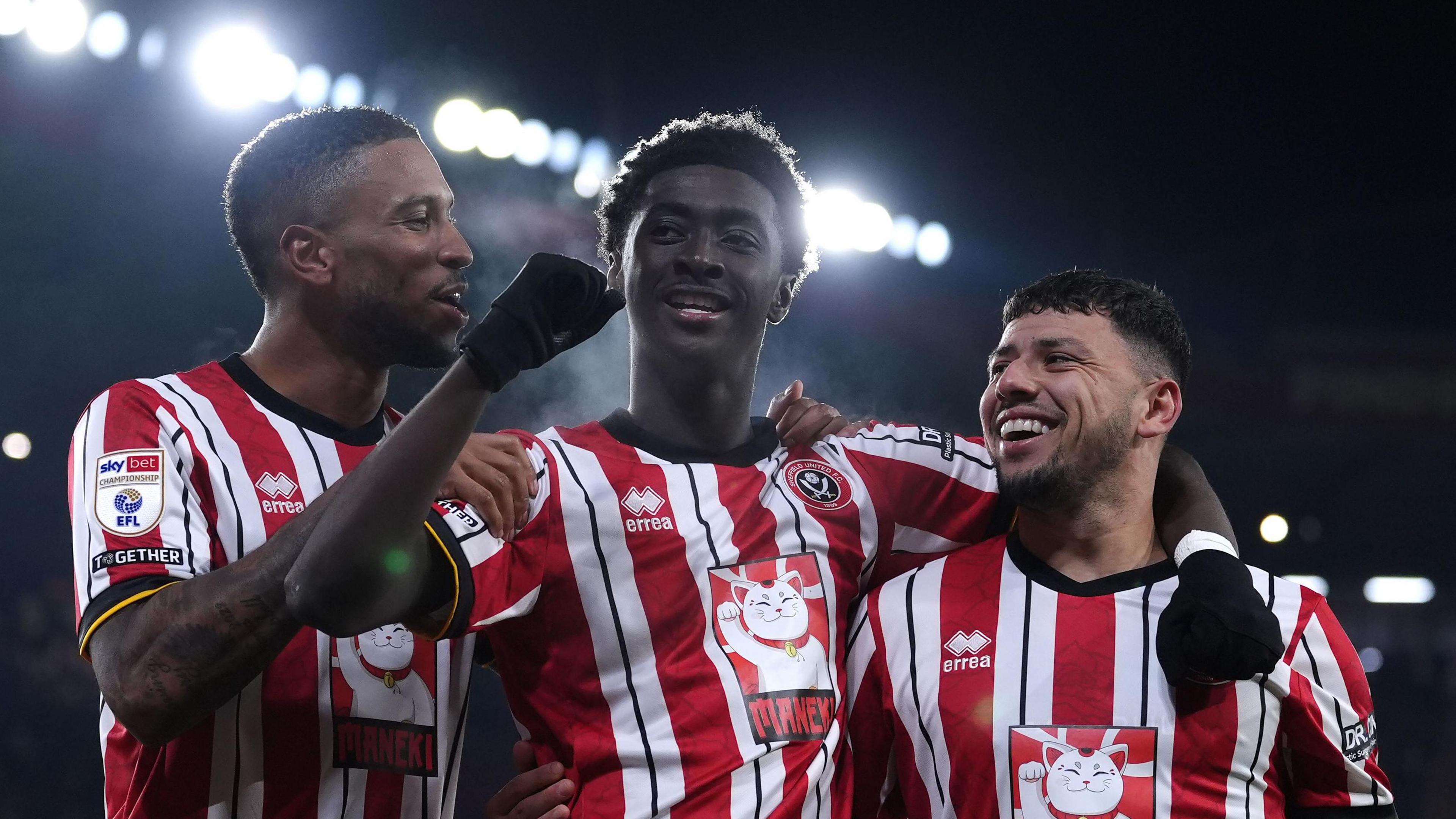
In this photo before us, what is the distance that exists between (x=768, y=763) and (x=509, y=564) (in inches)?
19.7

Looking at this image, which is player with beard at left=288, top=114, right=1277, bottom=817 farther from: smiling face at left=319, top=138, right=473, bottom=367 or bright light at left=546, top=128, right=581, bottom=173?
bright light at left=546, top=128, right=581, bottom=173

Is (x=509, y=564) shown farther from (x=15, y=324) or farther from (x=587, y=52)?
(x=15, y=324)

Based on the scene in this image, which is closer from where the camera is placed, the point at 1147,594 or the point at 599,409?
the point at 1147,594

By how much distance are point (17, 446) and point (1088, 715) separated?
5.58 m

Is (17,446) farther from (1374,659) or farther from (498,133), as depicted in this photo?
(1374,659)

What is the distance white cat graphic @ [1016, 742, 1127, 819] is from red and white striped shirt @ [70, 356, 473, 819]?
1.01 meters

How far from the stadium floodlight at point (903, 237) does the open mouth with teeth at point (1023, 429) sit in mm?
4491

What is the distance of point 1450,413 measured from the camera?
23.3ft

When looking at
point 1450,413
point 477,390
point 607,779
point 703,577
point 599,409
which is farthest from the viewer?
point 1450,413

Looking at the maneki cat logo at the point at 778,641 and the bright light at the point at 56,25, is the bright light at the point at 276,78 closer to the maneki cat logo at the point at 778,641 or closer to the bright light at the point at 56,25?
the bright light at the point at 56,25

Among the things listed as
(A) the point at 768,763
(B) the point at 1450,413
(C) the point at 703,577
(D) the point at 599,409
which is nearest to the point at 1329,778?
(A) the point at 768,763

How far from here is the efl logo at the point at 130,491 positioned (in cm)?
170

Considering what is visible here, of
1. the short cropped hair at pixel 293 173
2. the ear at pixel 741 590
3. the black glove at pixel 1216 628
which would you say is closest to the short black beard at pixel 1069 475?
the black glove at pixel 1216 628

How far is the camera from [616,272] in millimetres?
2412
